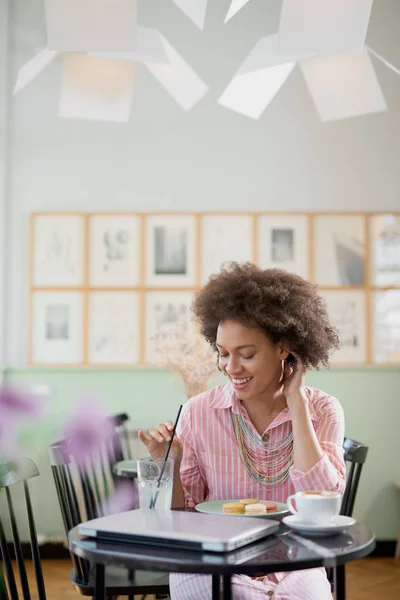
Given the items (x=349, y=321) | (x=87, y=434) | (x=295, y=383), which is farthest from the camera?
(x=349, y=321)

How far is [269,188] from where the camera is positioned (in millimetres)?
4160

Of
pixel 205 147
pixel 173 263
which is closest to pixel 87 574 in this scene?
pixel 173 263

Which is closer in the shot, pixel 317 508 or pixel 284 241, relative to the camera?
pixel 317 508

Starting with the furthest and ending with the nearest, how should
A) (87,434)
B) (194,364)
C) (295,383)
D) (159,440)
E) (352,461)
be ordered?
(194,364), (87,434), (352,461), (295,383), (159,440)

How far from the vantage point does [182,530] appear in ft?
4.17

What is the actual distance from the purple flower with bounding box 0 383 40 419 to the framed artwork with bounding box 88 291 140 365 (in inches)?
115

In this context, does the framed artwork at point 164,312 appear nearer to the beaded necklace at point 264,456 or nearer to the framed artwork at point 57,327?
the framed artwork at point 57,327

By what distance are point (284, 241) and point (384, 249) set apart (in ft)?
1.68

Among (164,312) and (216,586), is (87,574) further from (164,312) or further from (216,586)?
(164,312)

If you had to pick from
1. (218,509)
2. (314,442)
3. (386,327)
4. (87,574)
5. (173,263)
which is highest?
(173,263)

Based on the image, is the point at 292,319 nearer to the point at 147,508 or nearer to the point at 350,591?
the point at 147,508

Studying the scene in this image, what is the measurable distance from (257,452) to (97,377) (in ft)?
7.77

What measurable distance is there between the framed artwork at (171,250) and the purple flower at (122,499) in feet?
3.56

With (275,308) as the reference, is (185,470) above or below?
below
